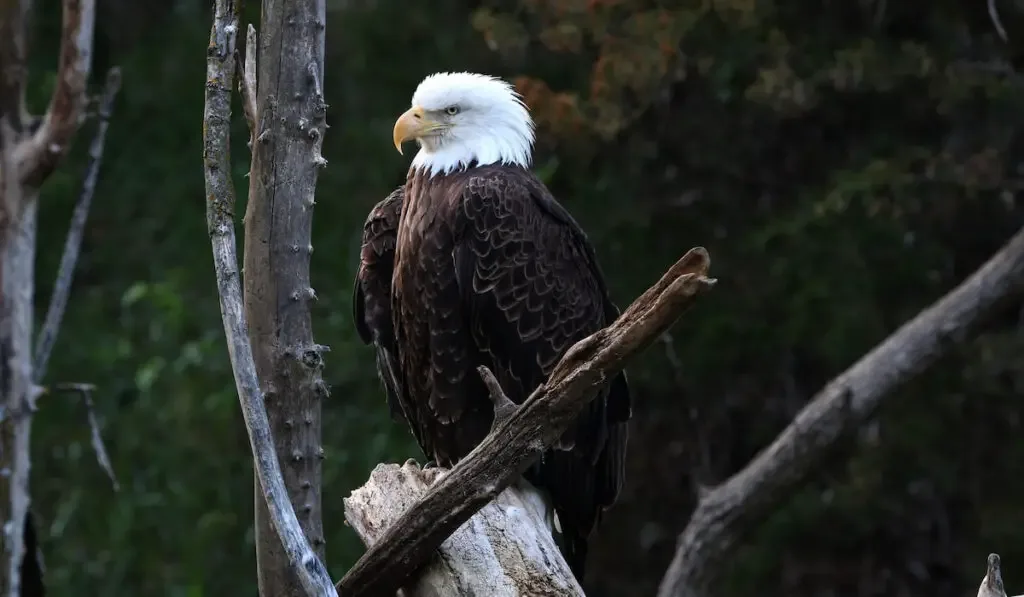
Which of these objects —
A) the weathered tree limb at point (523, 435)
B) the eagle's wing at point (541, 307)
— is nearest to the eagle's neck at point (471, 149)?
the eagle's wing at point (541, 307)

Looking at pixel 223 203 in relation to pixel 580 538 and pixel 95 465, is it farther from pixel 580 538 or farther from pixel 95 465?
pixel 95 465

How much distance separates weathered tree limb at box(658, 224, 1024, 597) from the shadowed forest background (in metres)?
0.50

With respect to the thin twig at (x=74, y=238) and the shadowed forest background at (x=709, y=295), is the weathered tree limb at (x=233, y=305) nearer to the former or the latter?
the thin twig at (x=74, y=238)

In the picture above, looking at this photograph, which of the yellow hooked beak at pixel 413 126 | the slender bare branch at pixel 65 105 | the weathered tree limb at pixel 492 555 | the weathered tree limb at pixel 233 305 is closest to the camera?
the weathered tree limb at pixel 233 305

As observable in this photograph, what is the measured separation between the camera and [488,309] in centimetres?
338

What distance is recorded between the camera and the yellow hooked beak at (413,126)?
3.55 metres

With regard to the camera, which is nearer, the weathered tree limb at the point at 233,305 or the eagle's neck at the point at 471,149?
the weathered tree limb at the point at 233,305

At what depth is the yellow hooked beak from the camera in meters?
3.55

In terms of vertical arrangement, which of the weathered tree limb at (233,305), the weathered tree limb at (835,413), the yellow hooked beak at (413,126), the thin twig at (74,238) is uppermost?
the thin twig at (74,238)

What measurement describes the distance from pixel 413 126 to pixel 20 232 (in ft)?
5.98

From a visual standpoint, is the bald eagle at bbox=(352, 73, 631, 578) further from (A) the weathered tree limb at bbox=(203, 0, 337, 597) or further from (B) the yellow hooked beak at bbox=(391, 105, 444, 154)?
(A) the weathered tree limb at bbox=(203, 0, 337, 597)

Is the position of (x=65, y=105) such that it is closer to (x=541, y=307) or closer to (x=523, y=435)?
(x=541, y=307)

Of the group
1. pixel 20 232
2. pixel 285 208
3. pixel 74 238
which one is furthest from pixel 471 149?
pixel 20 232

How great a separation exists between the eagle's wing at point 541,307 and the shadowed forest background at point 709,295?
54.9 inches
